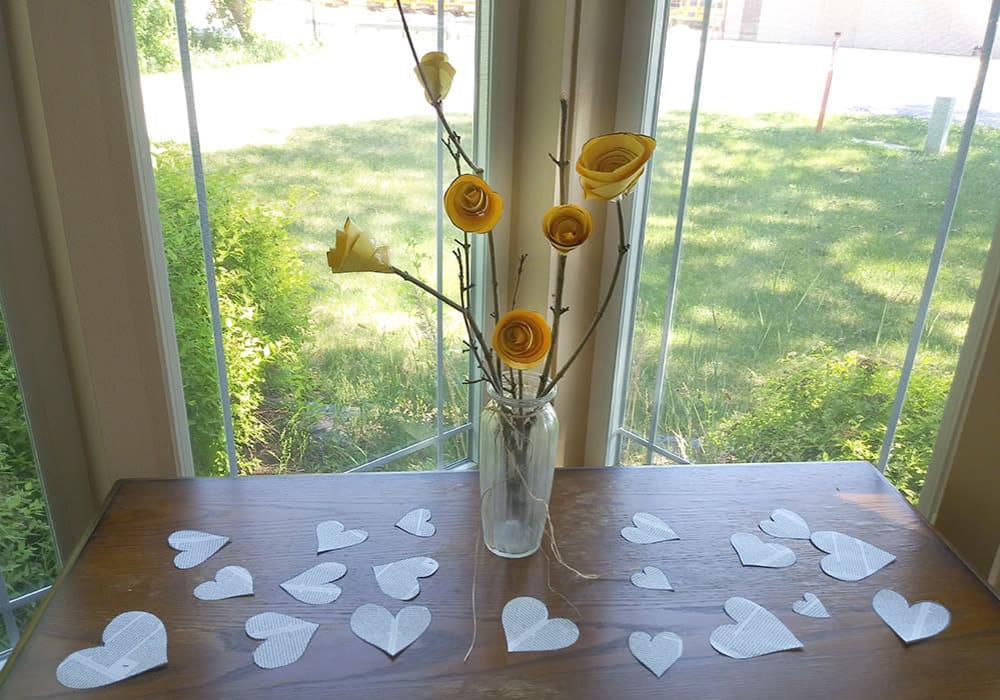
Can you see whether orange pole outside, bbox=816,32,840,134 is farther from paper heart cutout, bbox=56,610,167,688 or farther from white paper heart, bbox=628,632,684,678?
paper heart cutout, bbox=56,610,167,688

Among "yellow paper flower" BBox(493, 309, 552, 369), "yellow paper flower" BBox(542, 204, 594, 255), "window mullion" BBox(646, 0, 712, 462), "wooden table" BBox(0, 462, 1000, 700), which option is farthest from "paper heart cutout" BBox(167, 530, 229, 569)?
"window mullion" BBox(646, 0, 712, 462)

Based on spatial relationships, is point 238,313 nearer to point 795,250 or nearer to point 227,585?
point 227,585

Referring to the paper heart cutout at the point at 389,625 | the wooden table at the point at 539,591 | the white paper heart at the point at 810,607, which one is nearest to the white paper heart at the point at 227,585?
the wooden table at the point at 539,591

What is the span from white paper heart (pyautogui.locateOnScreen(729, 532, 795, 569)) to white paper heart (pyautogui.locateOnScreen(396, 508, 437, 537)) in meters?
0.43

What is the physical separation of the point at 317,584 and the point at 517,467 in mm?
293

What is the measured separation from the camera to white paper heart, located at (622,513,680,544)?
1.07 meters

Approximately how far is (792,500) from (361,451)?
2.86ft

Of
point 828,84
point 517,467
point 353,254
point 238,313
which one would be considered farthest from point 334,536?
point 828,84

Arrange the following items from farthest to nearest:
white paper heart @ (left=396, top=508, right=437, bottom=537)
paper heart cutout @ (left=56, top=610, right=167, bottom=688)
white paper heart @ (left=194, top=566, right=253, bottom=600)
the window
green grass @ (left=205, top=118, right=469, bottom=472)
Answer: green grass @ (left=205, top=118, right=469, bottom=472) → the window → white paper heart @ (left=396, top=508, right=437, bottom=537) → white paper heart @ (left=194, top=566, right=253, bottom=600) → paper heart cutout @ (left=56, top=610, right=167, bottom=688)

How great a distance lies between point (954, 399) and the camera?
119 centimetres

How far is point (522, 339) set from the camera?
90 cm

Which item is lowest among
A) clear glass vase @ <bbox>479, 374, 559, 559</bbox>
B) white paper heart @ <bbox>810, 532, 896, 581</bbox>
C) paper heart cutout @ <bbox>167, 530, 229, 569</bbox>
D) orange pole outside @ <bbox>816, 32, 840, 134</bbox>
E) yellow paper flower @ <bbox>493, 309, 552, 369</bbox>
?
paper heart cutout @ <bbox>167, 530, 229, 569</bbox>

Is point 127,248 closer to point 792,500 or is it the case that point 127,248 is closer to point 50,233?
point 50,233

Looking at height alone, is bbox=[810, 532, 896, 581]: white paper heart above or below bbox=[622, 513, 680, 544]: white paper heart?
above
